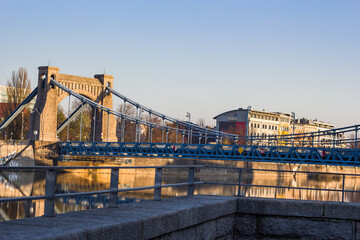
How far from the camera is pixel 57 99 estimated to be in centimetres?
6034

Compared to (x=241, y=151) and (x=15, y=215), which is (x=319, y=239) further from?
(x=241, y=151)

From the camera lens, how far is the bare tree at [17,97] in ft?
225

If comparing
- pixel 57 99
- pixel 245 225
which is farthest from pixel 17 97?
pixel 245 225

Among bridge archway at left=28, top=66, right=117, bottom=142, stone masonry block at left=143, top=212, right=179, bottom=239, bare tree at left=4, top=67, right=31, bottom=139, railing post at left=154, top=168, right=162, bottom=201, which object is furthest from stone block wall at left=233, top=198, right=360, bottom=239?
bare tree at left=4, top=67, right=31, bottom=139

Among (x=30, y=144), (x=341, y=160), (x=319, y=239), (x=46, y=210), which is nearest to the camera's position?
(x=46, y=210)

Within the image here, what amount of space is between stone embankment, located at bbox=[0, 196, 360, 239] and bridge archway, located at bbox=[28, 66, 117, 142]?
48.4m

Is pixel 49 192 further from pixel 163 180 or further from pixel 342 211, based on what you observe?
pixel 163 180

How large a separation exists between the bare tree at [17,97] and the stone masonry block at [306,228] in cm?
6077

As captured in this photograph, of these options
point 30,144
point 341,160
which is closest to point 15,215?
point 341,160

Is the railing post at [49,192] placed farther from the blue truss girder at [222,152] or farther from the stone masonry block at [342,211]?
the blue truss girder at [222,152]

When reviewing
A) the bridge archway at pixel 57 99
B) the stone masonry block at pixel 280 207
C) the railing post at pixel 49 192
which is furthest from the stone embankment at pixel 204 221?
the bridge archway at pixel 57 99

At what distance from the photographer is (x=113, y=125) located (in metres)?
62.9

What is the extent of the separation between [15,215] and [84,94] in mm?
40499

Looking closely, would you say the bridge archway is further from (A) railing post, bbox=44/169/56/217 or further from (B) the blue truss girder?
(A) railing post, bbox=44/169/56/217
